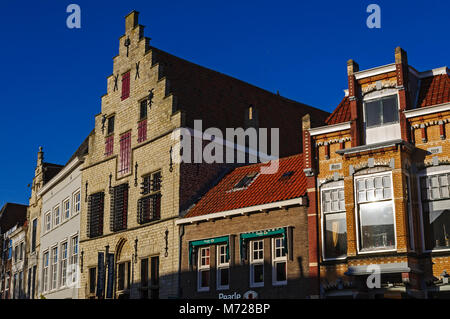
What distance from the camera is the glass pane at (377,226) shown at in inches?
845

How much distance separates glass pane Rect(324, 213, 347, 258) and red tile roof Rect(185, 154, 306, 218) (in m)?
1.89

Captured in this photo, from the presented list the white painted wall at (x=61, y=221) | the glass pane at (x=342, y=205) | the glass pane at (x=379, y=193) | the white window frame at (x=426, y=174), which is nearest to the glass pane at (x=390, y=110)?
the white window frame at (x=426, y=174)

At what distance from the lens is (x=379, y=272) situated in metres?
21.2

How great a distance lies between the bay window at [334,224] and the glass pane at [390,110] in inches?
116

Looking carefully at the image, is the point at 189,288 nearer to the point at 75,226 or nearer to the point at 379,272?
the point at 379,272

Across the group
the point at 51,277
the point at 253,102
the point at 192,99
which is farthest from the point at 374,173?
the point at 51,277

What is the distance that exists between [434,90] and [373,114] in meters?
2.28

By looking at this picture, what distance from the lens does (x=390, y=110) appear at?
22.9 metres

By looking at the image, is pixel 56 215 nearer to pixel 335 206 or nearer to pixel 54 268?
pixel 54 268

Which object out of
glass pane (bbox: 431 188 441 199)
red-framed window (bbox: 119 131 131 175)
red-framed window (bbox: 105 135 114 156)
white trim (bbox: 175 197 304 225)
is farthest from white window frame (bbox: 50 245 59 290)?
glass pane (bbox: 431 188 441 199)

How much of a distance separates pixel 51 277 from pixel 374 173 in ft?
83.5

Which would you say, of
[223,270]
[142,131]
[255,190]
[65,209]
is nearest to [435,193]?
[255,190]

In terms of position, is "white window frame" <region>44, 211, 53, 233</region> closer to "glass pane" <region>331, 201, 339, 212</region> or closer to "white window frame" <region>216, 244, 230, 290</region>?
"white window frame" <region>216, 244, 230, 290</region>

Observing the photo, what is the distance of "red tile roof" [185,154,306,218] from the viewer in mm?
26062
